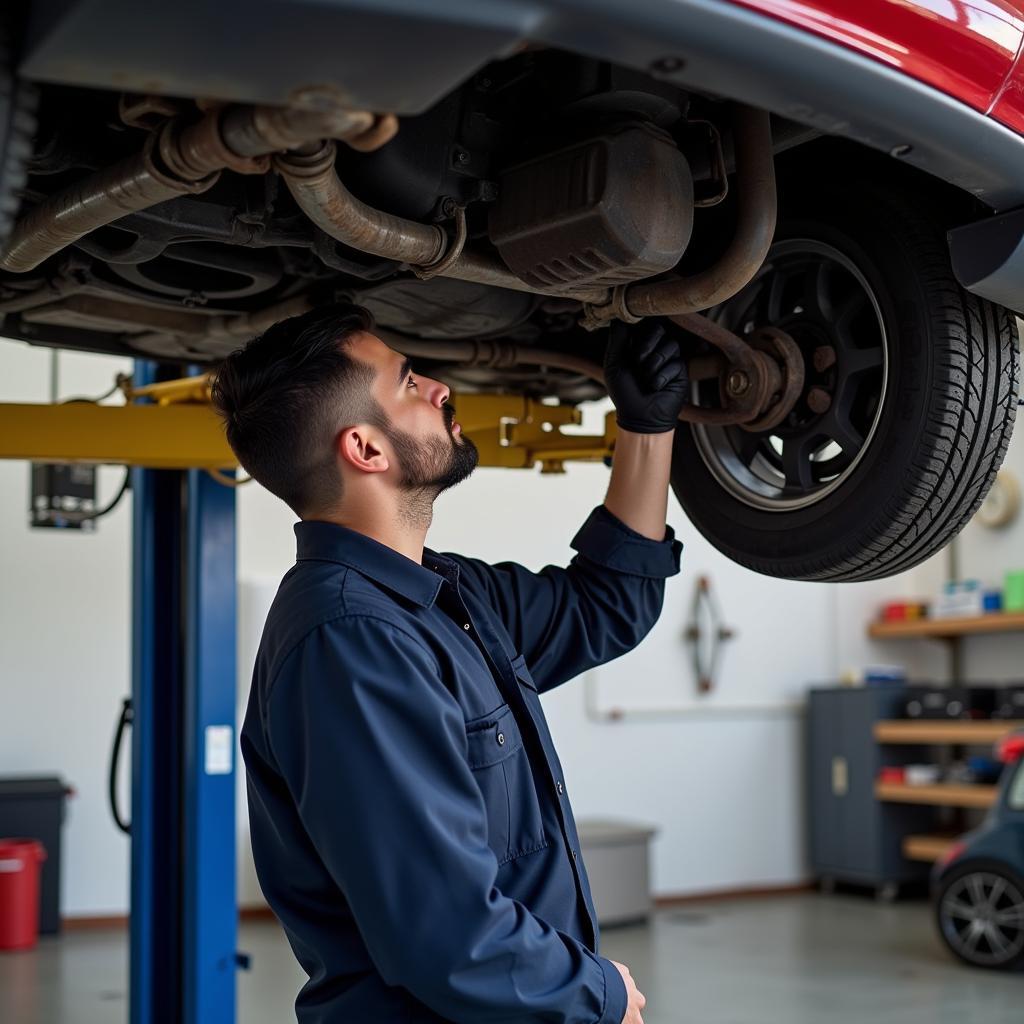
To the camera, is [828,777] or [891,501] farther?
[828,777]

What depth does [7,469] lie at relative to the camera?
6.25 metres

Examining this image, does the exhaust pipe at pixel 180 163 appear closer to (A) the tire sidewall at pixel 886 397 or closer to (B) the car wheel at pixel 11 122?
(B) the car wheel at pixel 11 122

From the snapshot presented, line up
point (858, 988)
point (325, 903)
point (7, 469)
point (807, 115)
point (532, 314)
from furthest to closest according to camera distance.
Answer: point (7, 469)
point (858, 988)
point (532, 314)
point (325, 903)
point (807, 115)

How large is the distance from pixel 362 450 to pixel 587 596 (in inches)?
20.9

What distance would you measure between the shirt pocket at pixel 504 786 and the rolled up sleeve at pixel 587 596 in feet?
1.30

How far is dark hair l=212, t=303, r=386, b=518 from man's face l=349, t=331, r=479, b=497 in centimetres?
2

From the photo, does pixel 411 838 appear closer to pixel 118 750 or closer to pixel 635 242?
pixel 635 242

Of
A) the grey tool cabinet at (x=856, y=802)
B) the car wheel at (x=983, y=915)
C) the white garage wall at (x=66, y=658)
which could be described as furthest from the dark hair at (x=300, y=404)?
the grey tool cabinet at (x=856, y=802)

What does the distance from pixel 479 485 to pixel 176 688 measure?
4128 mm

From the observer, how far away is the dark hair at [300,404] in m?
1.62

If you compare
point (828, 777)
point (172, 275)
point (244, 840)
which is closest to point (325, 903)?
point (172, 275)

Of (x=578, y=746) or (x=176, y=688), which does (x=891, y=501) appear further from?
(x=578, y=746)

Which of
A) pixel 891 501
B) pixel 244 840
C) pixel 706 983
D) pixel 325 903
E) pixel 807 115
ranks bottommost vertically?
pixel 706 983

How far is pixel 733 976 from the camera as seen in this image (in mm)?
5531
